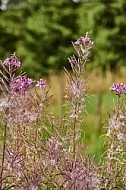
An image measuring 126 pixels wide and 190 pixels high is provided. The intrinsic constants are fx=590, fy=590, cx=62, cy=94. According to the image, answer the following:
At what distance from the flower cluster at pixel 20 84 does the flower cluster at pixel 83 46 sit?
0.23 meters

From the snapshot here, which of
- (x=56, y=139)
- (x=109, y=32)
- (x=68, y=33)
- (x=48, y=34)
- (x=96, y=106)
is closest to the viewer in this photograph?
(x=56, y=139)

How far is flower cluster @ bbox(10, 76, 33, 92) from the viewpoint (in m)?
2.27

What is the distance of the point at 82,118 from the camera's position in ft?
7.59

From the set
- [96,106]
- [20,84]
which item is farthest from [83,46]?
[96,106]

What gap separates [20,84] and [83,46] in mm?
294

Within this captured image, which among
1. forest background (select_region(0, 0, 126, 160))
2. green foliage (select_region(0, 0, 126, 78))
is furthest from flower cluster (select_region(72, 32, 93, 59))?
green foliage (select_region(0, 0, 126, 78))

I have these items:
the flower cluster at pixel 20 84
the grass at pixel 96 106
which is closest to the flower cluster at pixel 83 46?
the flower cluster at pixel 20 84

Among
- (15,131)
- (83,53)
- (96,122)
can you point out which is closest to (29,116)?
(15,131)

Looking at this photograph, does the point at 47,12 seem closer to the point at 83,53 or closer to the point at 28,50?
the point at 28,50

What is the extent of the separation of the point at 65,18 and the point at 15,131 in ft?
30.0

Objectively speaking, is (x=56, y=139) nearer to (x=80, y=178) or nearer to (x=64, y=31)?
(x=80, y=178)

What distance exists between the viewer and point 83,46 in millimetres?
2357

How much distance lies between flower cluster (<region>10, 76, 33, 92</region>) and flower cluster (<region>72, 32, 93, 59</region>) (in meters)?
0.23

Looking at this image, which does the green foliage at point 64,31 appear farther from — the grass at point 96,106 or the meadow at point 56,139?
the meadow at point 56,139
